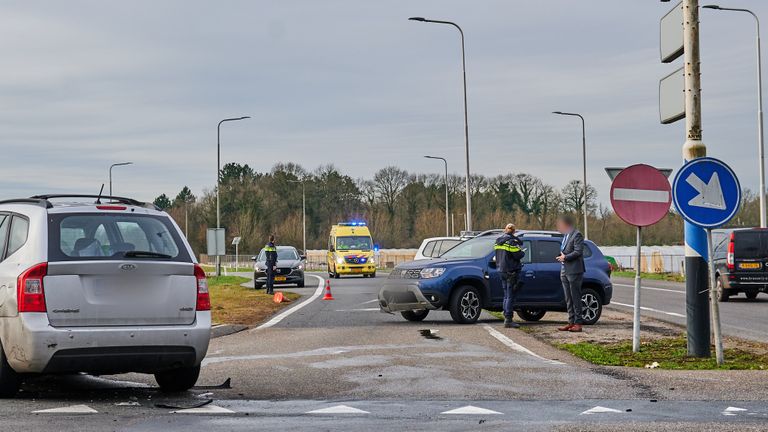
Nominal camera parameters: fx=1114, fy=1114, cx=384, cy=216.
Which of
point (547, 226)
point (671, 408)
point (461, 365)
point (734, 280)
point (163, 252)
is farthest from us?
point (547, 226)

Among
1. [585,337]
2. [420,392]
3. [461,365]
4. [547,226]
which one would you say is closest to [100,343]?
[420,392]

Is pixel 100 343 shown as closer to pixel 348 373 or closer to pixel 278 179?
pixel 348 373

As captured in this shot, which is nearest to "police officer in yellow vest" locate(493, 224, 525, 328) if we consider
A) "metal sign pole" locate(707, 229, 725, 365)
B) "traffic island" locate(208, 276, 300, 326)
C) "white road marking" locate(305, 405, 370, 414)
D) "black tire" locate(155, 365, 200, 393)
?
"traffic island" locate(208, 276, 300, 326)

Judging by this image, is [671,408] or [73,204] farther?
[73,204]

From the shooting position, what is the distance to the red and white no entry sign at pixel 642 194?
13766mm

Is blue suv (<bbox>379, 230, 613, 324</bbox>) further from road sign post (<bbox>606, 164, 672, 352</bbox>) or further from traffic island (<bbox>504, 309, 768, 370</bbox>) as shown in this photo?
road sign post (<bbox>606, 164, 672, 352</bbox>)

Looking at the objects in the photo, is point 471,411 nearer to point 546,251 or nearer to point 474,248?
point 474,248

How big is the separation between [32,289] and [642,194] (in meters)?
7.78

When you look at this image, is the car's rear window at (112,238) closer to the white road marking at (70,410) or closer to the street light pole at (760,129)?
the white road marking at (70,410)

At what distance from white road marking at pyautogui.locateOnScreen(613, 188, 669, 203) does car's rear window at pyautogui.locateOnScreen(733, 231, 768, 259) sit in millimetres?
15170

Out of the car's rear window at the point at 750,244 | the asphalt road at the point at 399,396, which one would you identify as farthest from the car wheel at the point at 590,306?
the car's rear window at the point at 750,244

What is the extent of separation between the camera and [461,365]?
488 inches

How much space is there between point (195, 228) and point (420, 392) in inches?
4197

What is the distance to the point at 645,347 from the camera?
14.8 m
